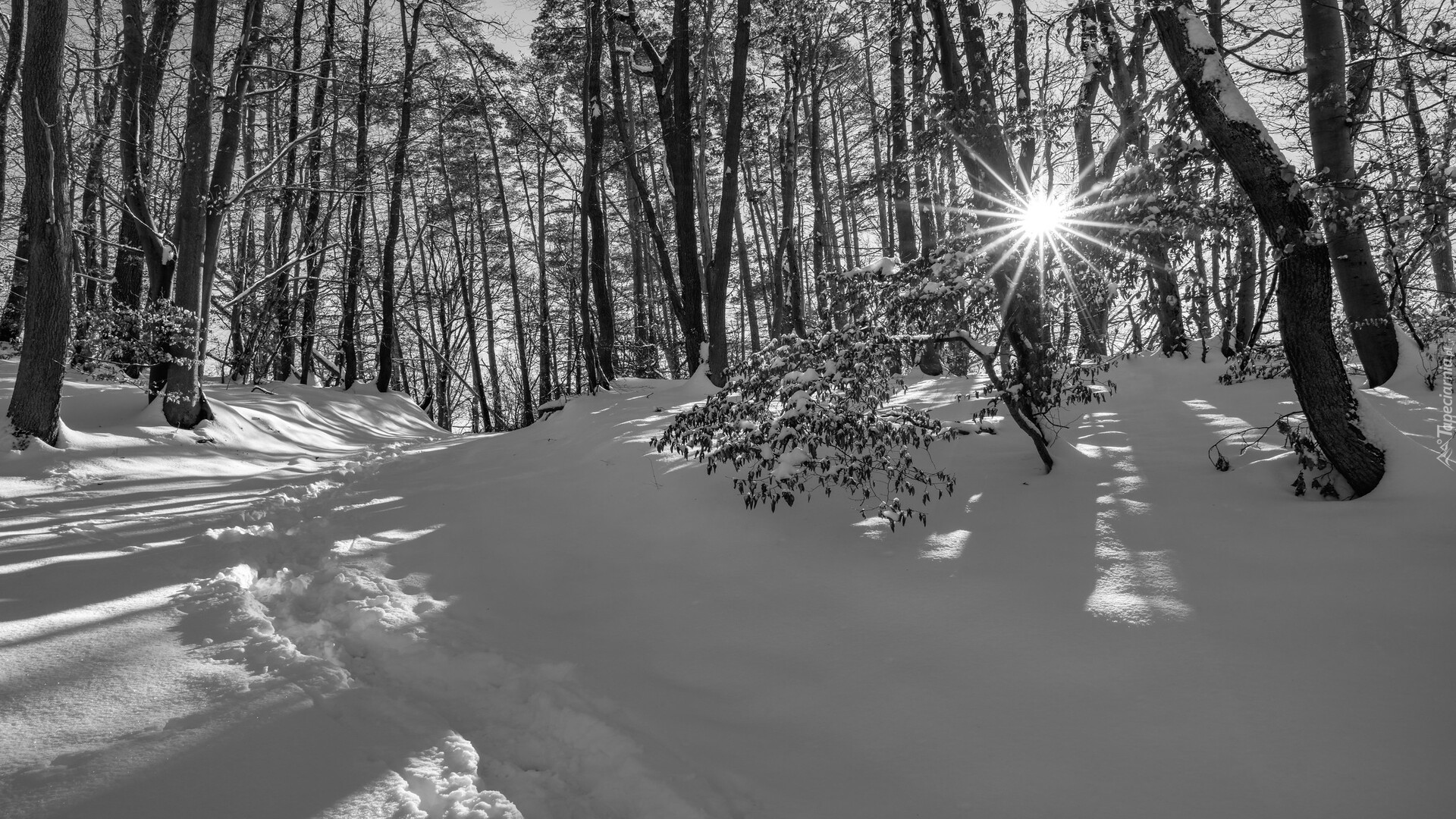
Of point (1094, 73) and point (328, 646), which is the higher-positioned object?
point (1094, 73)

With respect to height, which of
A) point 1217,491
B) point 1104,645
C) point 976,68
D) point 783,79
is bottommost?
point 1104,645

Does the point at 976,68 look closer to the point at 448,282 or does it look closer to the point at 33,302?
the point at 33,302

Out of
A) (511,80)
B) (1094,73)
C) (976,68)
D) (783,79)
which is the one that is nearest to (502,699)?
(1094,73)

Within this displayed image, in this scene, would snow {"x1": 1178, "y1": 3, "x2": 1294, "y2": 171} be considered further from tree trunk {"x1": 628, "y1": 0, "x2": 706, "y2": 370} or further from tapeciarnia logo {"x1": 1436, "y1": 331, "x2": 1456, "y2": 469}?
tree trunk {"x1": 628, "y1": 0, "x2": 706, "y2": 370}

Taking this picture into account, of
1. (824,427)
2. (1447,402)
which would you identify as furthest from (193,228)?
(1447,402)

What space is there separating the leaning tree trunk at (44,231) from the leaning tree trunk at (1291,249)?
28.5 ft

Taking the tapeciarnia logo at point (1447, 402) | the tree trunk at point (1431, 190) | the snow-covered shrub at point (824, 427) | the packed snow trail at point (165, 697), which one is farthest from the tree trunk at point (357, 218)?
the tapeciarnia logo at point (1447, 402)

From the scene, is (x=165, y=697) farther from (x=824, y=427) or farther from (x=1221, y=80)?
(x=1221, y=80)

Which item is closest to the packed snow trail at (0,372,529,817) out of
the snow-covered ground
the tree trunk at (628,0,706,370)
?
the snow-covered ground

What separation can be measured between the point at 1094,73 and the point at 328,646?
5272mm

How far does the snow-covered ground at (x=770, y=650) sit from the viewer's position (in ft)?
7.45

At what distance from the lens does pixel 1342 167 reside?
5.88m

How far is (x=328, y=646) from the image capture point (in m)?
3.27

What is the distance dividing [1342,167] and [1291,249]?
3.36 metres
